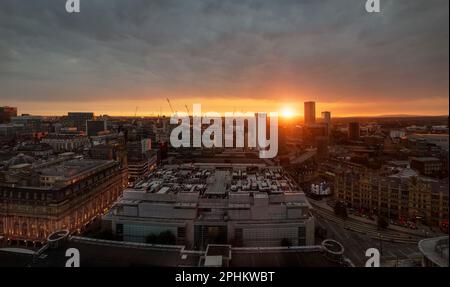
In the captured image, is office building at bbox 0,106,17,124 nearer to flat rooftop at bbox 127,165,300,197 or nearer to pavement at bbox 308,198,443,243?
flat rooftop at bbox 127,165,300,197

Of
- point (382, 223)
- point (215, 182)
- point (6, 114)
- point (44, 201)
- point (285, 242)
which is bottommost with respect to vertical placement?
point (382, 223)

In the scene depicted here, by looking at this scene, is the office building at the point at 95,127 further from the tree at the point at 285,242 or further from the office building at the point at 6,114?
the tree at the point at 285,242

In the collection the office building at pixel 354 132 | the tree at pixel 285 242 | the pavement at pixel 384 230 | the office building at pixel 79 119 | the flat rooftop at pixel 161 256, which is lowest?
the pavement at pixel 384 230

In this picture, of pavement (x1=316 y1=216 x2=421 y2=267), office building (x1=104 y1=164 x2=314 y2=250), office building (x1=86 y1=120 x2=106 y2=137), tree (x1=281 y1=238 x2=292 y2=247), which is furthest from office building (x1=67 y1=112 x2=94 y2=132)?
tree (x1=281 y1=238 x2=292 y2=247)

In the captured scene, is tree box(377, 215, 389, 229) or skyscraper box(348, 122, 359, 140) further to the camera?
A: skyscraper box(348, 122, 359, 140)

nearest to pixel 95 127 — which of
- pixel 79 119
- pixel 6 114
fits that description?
pixel 79 119

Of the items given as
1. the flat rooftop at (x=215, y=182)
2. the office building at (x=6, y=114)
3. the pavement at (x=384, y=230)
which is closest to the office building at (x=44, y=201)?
the flat rooftop at (x=215, y=182)

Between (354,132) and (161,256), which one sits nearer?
(161,256)

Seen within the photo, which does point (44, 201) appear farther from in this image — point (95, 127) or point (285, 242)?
point (95, 127)

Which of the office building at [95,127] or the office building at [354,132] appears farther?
the office building at [95,127]

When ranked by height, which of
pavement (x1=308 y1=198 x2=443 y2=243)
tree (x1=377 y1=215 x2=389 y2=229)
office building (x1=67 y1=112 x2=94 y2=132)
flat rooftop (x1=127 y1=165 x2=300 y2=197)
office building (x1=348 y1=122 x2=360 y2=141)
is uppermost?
office building (x1=67 y1=112 x2=94 y2=132)
